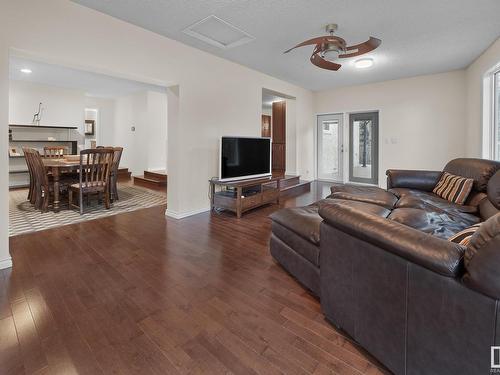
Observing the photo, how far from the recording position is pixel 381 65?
5.23 meters

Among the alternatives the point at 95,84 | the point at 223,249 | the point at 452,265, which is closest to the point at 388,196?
the point at 223,249

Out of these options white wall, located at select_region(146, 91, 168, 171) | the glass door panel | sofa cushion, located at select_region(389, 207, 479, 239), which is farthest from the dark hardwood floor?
white wall, located at select_region(146, 91, 168, 171)

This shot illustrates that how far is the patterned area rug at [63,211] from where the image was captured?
369cm

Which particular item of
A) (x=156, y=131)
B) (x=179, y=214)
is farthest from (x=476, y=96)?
(x=156, y=131)

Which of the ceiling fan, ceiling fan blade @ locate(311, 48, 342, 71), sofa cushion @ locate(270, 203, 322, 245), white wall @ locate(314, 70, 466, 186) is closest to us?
sofa cushion @ locate(270, 203, 322, 245)

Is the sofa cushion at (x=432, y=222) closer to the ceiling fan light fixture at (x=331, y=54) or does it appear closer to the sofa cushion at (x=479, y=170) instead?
the sofa cushion at (x=479, y=170)

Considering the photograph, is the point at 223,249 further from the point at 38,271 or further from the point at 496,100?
the point at 496,100

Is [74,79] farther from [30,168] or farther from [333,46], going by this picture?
[333,46]

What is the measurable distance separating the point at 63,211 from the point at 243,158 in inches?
121

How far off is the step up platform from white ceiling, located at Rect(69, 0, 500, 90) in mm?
3474

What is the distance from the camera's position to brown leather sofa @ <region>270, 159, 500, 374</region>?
0.97 meters

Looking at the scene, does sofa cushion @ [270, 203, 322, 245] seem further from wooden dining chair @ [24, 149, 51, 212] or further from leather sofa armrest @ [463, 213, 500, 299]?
wooden dining chair @ [24, 149, 51, 212]

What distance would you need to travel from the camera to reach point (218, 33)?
12.1 ft

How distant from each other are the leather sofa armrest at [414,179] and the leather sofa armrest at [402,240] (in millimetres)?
2986
